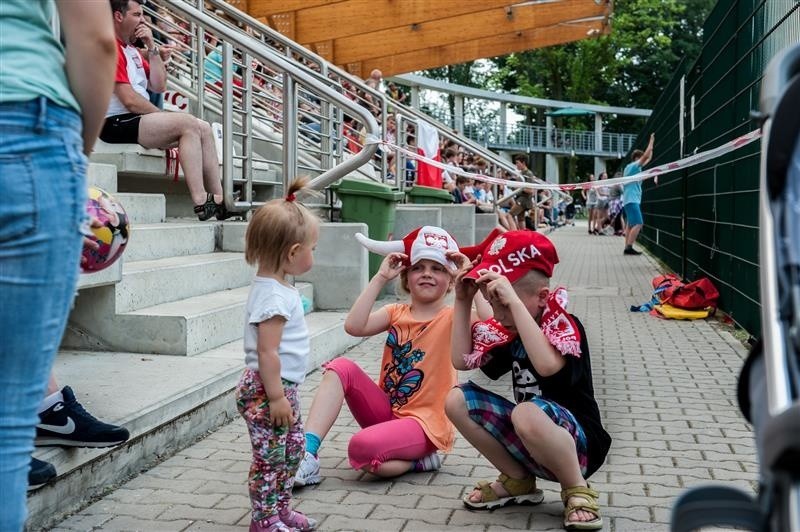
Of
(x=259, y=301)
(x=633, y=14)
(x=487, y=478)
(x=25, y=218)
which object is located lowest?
(x=487, y=478)

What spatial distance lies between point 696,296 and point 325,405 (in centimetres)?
647

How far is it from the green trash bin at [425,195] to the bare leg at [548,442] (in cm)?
1031

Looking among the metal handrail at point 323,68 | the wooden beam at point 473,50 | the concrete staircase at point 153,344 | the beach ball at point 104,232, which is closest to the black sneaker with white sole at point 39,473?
the concrete staircase at point 153,344

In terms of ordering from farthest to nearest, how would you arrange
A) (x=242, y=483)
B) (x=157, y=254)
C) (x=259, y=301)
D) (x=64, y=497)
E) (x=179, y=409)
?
(x=157, y=254)
(x=179, y=409)
(x=242, y=483)
(x=64, y=497)
(x=259, y=301)

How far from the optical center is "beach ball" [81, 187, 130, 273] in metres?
3.51

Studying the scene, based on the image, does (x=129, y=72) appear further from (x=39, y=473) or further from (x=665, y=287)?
(x=665, y=287)

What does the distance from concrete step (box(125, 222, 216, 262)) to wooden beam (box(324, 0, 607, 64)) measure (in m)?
14.3

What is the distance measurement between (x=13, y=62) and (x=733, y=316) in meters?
8.10

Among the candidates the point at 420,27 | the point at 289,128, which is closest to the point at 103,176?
the point at 289,128

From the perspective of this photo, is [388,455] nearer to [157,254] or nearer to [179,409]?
[179,409]

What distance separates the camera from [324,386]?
448 centimetres

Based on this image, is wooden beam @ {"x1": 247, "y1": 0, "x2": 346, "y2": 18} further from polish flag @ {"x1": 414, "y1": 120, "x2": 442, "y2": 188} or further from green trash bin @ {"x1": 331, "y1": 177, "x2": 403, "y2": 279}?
green trash bin @ {"x1": 331, "y1": 177, "x2": 403, "y2": 279}

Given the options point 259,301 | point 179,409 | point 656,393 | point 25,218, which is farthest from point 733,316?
point 25,218

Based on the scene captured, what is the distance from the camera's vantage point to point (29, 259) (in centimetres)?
202
